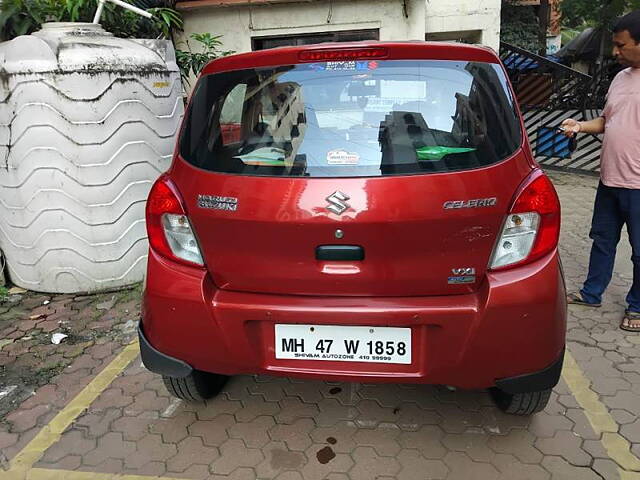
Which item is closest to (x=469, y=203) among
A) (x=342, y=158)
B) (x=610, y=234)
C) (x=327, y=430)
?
(x=342, y=158)

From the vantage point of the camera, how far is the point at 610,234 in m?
3.43

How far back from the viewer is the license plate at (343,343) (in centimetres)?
199

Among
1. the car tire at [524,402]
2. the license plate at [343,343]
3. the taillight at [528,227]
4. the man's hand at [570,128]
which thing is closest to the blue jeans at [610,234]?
the man's hand at [570,128]

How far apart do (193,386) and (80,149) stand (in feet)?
6.84

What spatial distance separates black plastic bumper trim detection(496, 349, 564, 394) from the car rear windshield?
2.75 ft

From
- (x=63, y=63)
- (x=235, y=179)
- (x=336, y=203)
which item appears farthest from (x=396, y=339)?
(x=63, y=63)

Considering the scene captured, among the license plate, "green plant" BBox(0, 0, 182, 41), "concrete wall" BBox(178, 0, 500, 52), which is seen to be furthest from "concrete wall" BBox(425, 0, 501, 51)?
the license plate

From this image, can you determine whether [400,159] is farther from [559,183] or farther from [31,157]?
[559,183]

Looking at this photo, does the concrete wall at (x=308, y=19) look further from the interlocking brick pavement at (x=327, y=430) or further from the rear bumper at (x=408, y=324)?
the rear bumper at (x=408, y=324)

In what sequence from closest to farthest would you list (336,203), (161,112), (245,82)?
(336,203) → (245,82) → (161,112)

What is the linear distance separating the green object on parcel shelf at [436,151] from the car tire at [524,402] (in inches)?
43.6

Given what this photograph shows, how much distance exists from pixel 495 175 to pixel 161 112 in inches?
114

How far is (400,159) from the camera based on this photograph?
195 cm

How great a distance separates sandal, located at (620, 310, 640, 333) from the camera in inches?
131
